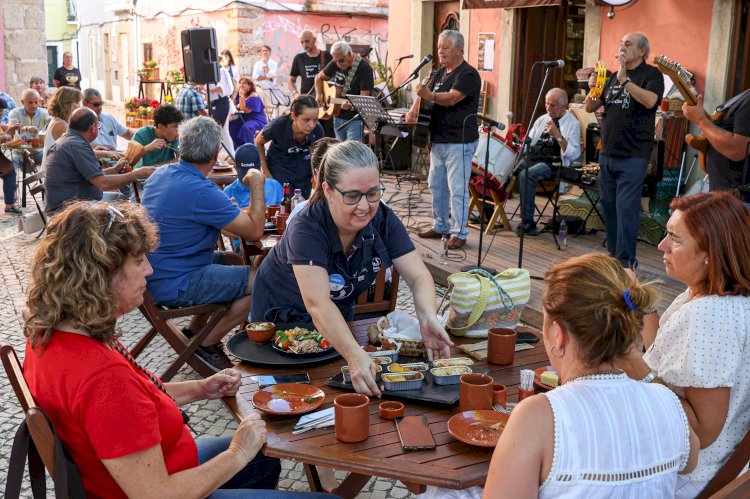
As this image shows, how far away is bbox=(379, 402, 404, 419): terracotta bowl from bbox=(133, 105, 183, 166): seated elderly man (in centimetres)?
508

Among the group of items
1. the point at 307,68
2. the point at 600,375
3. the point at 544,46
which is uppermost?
the point at 544,46

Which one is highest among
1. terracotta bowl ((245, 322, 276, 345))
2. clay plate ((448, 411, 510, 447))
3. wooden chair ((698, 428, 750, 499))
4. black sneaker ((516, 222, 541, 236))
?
terracotta bowl ((245, 322, 276, 345))

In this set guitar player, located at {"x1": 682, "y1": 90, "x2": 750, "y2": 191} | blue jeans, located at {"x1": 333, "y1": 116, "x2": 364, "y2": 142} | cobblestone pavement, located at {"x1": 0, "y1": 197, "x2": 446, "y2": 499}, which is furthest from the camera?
blue jeans, located at {"x1": 333, "y1": 116, "x2": 364, "y2": 142}

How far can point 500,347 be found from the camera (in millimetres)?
2764

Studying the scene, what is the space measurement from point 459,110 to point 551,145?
1.47 meters

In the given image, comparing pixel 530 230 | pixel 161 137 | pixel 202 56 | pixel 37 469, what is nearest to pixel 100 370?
pixel 37 469

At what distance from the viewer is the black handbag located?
1.79m

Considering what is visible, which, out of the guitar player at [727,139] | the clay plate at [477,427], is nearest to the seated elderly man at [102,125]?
the guitar player at [727,139]

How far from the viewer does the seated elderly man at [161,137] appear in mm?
6969

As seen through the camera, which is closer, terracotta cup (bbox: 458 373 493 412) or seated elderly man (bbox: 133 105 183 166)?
terracotta cup (bbox: 458 373 493 412)

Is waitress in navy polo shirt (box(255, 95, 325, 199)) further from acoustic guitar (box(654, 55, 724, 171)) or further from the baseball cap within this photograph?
acoustic guitar (box(654, 55, 724, 171))

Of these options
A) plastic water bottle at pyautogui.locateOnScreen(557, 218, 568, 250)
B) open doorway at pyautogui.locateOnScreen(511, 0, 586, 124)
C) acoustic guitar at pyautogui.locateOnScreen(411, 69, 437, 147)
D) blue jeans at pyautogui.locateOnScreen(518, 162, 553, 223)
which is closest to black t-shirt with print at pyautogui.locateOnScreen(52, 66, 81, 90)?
open doorway at pyautogui.locateOnScreen(511, 0, 586, 124)

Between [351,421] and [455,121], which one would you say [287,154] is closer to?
[455,121]

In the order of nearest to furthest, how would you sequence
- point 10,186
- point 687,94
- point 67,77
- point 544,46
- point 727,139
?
1. point 727,139
2. point 687,94
3. point 10,186
4. point 544,46
5. point 67,77
